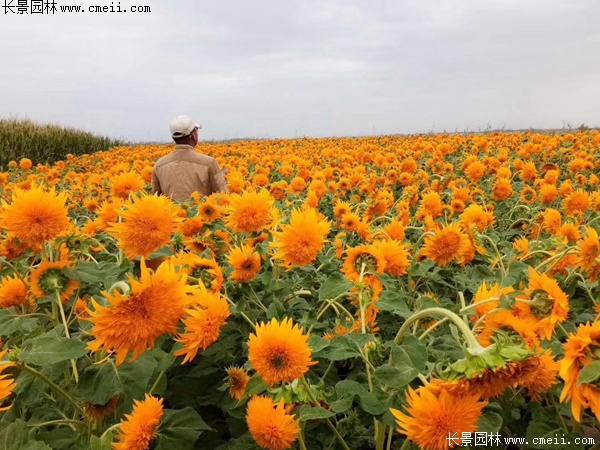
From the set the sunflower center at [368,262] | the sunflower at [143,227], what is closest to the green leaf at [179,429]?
the sunflower at [143,227]

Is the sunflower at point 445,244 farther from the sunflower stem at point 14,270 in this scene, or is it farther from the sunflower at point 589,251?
the sunflower stem at point 14,270

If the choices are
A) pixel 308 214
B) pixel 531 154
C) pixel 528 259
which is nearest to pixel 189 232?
pixel 308 214

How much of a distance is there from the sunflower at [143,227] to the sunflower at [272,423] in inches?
20.9

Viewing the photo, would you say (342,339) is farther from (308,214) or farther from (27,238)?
(27,238)

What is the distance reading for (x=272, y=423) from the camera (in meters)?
1.03

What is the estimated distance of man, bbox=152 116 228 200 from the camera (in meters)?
5.04

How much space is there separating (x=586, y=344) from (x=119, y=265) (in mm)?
1213

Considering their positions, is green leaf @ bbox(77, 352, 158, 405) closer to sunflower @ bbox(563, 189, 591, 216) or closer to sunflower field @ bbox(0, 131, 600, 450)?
sunflower field @ bbox(0, 131, 600, 450)

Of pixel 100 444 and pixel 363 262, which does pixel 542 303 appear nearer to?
pixel 363 262

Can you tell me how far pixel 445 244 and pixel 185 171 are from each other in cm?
369

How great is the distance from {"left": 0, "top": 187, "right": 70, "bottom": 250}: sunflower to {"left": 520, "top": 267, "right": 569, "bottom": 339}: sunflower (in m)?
1.23

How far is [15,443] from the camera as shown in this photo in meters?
1.04

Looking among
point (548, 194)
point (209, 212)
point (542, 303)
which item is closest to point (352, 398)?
point (542, 303)

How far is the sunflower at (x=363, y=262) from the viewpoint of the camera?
150 centimetres
